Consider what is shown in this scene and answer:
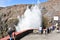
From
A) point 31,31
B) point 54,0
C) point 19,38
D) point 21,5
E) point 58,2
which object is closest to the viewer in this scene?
point 19,38

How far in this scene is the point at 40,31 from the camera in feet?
60.5

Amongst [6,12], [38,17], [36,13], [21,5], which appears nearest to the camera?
[38,17]

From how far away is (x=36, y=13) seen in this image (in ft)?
152

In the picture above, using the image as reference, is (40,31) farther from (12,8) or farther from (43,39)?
(12,8)

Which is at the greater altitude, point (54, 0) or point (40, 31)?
point (54, 0)

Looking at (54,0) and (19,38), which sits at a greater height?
(54,0)

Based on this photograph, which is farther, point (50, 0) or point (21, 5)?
point (21, 5)

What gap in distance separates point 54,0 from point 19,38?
139m

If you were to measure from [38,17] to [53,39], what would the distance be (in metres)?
28.8

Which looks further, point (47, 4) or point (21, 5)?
point (21, 5)

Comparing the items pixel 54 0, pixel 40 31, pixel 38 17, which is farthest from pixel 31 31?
pixel 54 0

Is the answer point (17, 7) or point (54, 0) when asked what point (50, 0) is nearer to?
point (54, 0)

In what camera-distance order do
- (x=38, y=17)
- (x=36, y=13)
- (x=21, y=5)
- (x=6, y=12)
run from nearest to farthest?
(x=38, y=17), (x=36, y=13), (x=6, y=12), (x=21, y=5)

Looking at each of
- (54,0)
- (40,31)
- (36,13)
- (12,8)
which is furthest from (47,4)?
(40,31)
